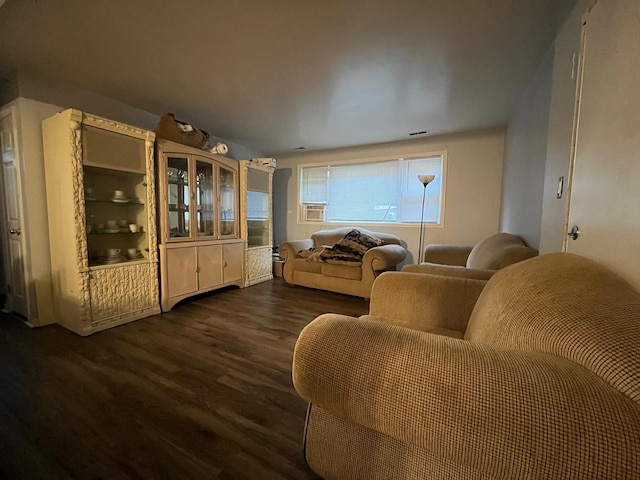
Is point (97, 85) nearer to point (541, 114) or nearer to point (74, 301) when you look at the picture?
point (74, 301)

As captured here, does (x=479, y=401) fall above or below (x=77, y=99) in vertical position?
below

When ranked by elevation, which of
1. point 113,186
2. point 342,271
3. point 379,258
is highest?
point 113,186

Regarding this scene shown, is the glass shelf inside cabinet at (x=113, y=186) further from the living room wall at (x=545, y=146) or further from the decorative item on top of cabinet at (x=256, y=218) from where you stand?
the living room wall at (x=545, y=146)

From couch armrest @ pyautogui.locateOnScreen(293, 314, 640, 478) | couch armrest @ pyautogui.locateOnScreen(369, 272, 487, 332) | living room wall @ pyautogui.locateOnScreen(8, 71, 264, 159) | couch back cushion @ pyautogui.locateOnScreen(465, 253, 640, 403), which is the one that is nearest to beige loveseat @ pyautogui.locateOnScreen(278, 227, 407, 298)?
couch armrest @ pyautogui.locateOnScreen(369, 272, 487, 332)

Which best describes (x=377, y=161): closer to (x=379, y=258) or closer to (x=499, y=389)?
(x=379, y=258)

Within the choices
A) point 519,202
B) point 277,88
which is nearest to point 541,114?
point 519,202

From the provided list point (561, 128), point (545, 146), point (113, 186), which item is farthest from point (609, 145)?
point (113, 186)

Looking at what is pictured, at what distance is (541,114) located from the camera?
71.7 inches

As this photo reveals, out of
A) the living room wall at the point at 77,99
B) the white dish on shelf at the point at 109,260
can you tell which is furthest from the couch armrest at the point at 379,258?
the living room wall at the point at 77,99

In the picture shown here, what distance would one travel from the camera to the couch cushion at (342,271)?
124 inches

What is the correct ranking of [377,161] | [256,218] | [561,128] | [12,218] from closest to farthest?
[561,128] → [12,218] → [256,218] → [377,161]

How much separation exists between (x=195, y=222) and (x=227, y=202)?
59cm

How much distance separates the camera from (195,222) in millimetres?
2896

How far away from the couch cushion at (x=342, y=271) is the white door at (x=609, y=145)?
2.18 meters
